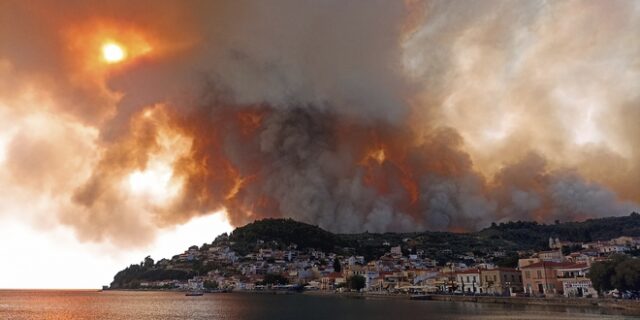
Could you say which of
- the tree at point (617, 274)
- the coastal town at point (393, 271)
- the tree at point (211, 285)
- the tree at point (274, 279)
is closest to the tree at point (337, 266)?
the coastal town at point (393, 271)

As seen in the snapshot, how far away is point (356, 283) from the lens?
90.7 m

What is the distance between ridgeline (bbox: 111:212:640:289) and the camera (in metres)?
144

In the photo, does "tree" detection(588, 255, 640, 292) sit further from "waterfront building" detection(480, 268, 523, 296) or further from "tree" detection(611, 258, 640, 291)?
"waterfront building" detection(480, 268, 523, 296)

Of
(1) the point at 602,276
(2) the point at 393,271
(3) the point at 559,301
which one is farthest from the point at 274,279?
(1) the point at 602,276

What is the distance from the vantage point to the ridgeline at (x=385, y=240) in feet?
472

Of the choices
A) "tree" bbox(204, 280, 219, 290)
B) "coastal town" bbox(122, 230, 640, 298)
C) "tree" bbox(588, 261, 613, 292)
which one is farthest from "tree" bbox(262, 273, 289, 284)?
"tree" bbox(588, 261, 613, 292)

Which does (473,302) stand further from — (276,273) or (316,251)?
(316,251)

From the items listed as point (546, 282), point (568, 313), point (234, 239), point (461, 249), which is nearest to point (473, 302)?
point (546, 282)

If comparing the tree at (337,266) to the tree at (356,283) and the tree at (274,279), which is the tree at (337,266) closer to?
the tree at (274,279)

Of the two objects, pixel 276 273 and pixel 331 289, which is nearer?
pixel 331 289

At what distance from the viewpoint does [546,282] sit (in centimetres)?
5853

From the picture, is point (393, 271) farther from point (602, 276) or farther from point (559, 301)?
point (602, 276)

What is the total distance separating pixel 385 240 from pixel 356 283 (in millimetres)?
81618

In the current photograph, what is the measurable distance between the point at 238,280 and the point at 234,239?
1791 inches
